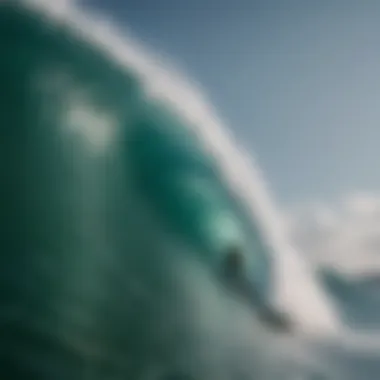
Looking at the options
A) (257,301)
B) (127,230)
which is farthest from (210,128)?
(257,301)

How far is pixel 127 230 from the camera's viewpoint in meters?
1.44

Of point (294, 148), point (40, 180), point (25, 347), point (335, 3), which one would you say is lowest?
point (25, 347)

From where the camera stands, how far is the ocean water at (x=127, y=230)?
1.40m

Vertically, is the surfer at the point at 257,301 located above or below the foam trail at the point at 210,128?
below

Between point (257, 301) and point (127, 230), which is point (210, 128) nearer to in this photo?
point (127, 230)

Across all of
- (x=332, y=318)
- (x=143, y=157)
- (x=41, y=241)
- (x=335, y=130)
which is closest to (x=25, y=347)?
(x=41, y=241)

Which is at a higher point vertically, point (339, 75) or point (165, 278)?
point (339, 75)

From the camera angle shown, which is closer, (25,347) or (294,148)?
(25,347)

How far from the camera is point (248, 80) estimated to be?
1.50 m

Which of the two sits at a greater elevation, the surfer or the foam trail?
the foam trail

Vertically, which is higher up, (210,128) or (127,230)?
(210,128)

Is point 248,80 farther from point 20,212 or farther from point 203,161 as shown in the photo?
point 20,212

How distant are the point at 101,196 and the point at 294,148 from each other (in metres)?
0.45

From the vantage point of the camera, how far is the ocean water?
1.40m
